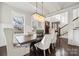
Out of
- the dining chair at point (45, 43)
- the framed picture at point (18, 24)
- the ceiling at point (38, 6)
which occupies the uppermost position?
the ceiling at point (38, 6)

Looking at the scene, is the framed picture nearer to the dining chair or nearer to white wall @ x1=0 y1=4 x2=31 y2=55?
white wall @ x1=0 y1=4 x2=31 y2=55

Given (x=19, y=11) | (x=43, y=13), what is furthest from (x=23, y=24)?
→ (x=43, y=13)

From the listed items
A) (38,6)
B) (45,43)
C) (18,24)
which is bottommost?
(45,43)

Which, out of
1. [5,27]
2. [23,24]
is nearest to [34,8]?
[23,24]

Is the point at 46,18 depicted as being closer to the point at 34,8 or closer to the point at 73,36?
the point at 34,8

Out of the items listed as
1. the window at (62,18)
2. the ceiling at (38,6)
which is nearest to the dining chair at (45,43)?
the window at (62,18)

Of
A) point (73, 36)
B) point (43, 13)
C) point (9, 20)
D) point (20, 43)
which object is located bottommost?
point (20, 43)

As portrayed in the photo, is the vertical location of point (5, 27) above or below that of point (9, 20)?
below

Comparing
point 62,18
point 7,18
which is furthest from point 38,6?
point 7,18

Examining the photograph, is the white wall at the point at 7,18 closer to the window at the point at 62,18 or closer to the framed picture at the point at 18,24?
the framed picture at the point at 18,24

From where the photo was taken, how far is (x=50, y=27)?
2008mm

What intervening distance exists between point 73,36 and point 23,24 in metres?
0.92

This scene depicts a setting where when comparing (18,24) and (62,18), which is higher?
(62,18)

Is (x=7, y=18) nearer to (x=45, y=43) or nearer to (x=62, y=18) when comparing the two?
(x=45, y=43)
